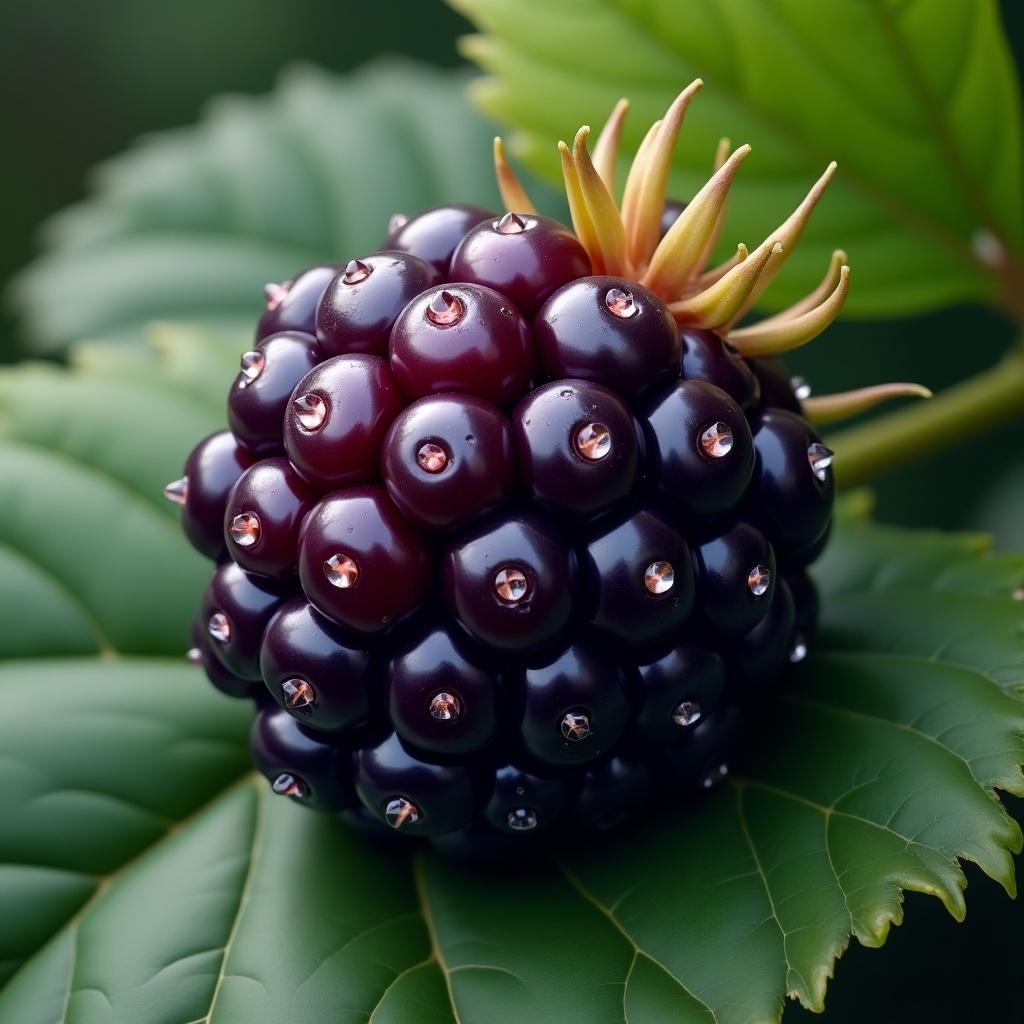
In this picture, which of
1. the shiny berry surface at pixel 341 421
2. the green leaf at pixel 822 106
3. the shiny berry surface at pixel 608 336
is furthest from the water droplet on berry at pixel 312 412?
the green leaf at pixel 822 106

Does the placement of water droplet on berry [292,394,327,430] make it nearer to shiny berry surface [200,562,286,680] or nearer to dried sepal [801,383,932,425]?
shiny berry surface [200,562,286,680]

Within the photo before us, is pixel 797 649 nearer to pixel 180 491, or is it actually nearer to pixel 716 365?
pixel 716 365

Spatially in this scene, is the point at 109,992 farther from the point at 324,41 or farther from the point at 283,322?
the point at 324,41

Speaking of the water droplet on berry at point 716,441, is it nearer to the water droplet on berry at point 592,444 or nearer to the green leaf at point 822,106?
the water droplet on berry at point 592,444

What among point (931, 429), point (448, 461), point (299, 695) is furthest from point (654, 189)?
point (931, 429)

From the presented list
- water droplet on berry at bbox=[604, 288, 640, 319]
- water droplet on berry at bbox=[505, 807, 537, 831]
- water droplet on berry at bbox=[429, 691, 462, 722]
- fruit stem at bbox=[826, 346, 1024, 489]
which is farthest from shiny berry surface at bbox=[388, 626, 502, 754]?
fruit stem at bbox=[826, 346, 1024, 489]

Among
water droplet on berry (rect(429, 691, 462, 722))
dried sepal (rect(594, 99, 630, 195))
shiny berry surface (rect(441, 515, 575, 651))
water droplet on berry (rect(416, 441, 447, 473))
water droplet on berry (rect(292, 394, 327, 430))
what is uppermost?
dried sepal (rect(594, 99, 630, 195))

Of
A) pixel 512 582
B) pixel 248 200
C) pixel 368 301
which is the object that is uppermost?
pixel 368 301
